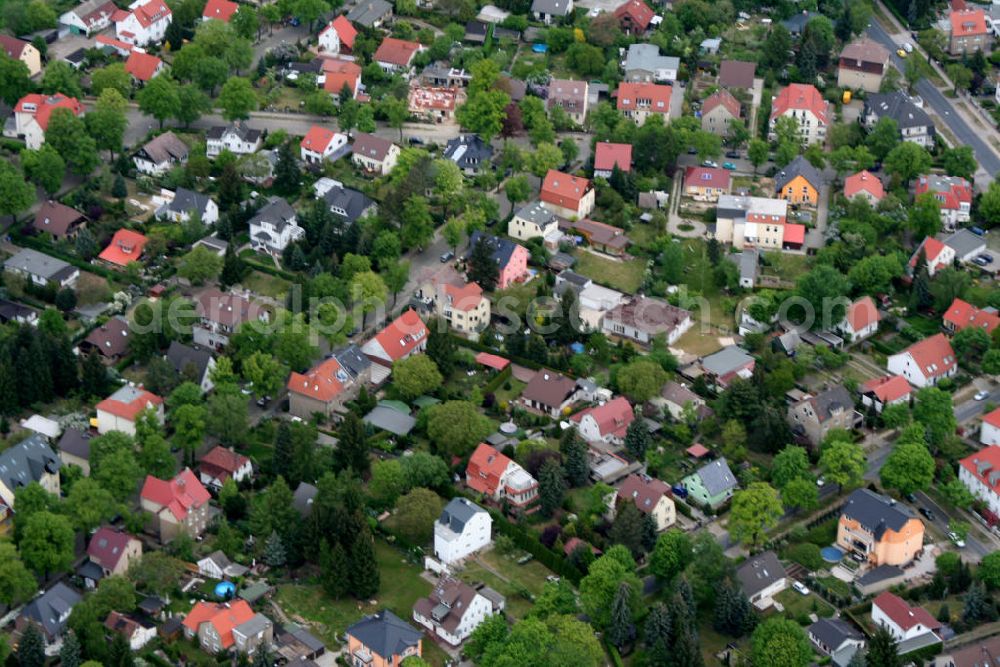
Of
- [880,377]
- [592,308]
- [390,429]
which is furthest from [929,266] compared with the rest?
[390,429]

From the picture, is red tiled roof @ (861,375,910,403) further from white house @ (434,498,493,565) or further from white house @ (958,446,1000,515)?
white house @ (434,498,493,565)

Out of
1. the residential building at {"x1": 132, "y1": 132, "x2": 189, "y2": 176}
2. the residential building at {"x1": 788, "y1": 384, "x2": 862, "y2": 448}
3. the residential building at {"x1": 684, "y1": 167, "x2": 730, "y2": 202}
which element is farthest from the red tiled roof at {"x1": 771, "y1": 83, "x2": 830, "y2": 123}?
the residential building at {"x1": 132, "y1": 132, "x2": 189, "y2": 176}

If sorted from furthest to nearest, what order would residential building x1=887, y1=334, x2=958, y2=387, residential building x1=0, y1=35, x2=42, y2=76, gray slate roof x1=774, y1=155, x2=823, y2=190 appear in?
residential building x1=0, y1=35, x2=42, y2=76 < gray slate roof x1=774, y1=155, x2=823, y2=190 < residential building x1=887, y1=334, x2=958, y2=387

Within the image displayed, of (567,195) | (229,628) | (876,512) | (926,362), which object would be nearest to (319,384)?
(229,628)

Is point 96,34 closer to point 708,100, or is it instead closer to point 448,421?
point 708,100

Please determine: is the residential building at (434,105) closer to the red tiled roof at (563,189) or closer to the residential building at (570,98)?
the residential building at (570,98)

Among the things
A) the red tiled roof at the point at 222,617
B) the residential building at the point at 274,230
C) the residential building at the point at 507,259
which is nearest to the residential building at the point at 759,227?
the residential building at the point at 507,259

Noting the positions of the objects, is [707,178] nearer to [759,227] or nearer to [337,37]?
[759,227]
